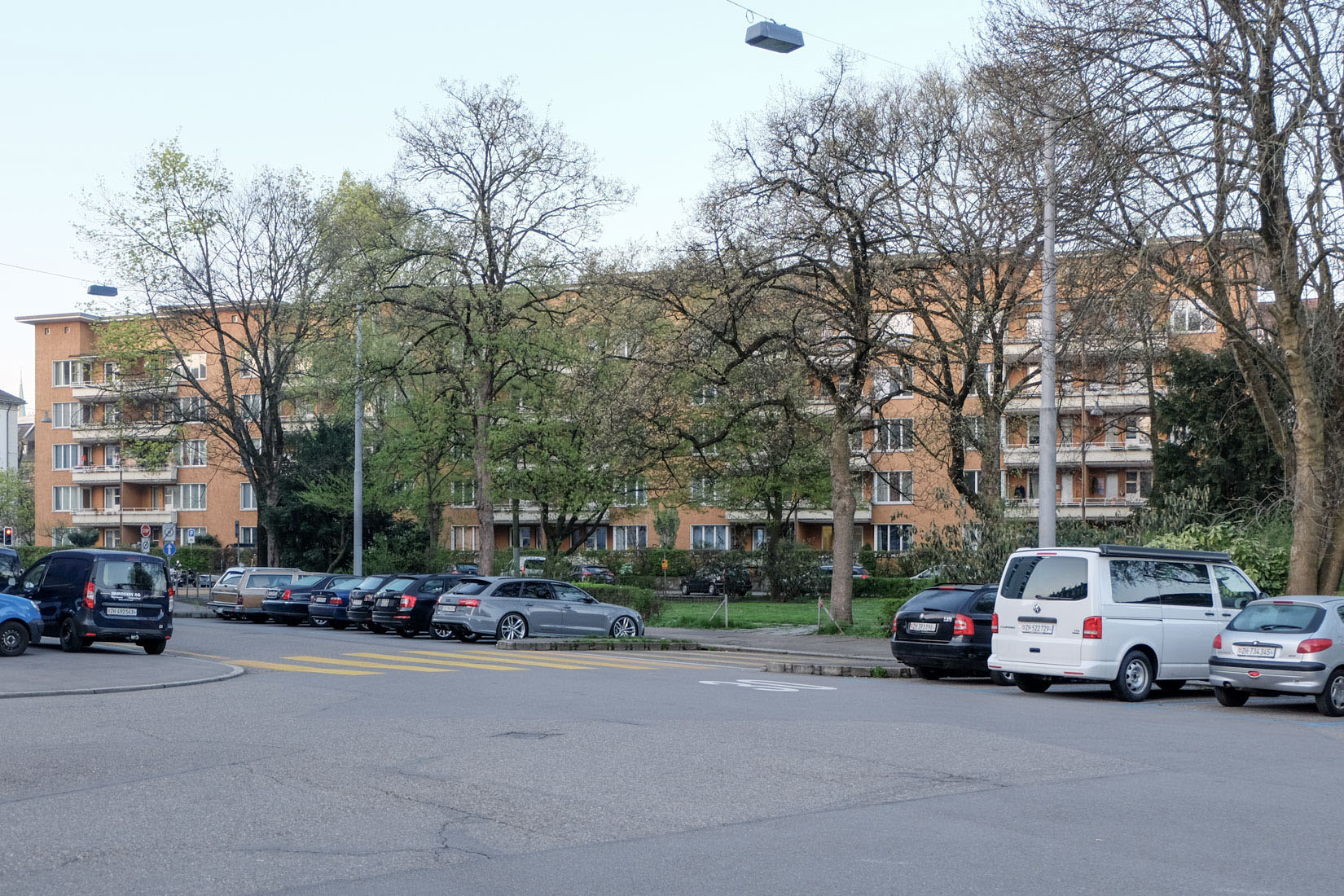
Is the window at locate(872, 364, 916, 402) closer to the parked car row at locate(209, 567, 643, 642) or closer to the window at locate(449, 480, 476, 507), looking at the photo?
the parked car row at locate(209, 567, 643, 642)

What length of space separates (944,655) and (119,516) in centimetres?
8308

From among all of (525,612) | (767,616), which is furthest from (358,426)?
(525,612)

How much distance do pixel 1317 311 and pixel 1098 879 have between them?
16.9m

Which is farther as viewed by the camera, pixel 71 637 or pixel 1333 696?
pixel 71 637

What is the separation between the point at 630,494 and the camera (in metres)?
56.2

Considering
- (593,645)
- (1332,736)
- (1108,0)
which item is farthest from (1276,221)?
(593,645)

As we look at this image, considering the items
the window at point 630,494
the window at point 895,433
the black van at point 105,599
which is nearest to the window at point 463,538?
the window at point 630,494

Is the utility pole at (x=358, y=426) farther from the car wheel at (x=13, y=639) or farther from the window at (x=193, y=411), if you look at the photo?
the car wheel at (x=13, y=639)

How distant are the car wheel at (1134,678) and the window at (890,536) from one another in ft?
190

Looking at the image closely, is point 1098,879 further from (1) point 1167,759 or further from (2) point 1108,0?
(2) point 1108,0

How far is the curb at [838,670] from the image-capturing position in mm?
22391

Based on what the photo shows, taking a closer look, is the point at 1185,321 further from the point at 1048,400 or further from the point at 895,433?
the point at 1048,400

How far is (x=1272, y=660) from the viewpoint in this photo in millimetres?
16328

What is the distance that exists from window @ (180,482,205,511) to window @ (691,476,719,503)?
1803 inches
